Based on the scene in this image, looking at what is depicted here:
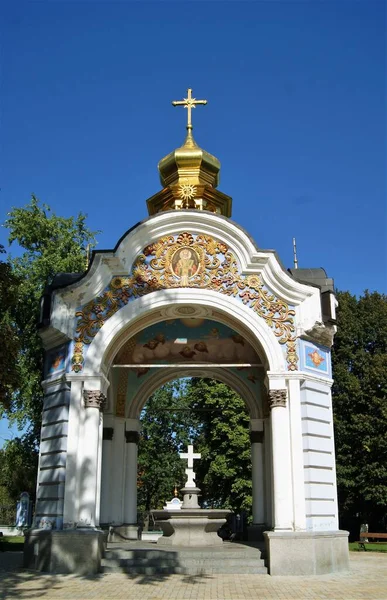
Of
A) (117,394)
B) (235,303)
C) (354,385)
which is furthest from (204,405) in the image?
(235,303)

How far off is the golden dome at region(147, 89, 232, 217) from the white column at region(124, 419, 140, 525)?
6441mm

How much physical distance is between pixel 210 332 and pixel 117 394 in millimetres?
3027

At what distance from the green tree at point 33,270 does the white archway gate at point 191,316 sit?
7801 millimetres

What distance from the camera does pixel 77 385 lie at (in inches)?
495

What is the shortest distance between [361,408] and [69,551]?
1642cm

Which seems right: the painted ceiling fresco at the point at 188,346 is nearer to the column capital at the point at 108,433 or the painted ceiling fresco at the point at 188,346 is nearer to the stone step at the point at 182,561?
the column capital at the point at 108,433

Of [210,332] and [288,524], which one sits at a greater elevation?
[210,332]

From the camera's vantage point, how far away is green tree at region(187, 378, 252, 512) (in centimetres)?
2753

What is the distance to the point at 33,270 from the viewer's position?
Answer: 2202 centimetres

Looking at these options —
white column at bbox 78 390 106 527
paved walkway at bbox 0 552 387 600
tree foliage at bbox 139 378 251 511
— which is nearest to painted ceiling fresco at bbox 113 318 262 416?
white column at bbox 78 390 106 527

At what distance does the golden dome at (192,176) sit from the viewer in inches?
729

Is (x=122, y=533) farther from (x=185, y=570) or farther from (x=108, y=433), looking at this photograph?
(x=185, y=570)

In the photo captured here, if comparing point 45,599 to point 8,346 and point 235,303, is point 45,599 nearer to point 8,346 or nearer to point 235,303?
point 8,346

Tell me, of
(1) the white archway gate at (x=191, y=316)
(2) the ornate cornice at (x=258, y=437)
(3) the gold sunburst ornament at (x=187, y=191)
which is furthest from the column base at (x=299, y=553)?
(3) the gold sunburst ornament at (x=187, y=191)
